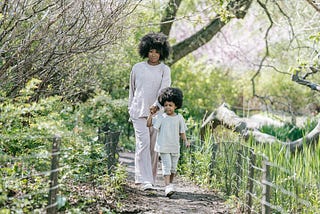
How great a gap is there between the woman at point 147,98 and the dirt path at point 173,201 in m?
0.25

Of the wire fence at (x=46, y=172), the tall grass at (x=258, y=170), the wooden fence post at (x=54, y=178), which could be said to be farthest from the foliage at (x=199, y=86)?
the wooden fence post at (x=54, y=178)

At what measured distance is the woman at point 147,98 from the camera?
7.29m

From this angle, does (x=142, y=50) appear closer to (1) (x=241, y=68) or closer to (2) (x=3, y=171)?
(2) (x=3, y=171)

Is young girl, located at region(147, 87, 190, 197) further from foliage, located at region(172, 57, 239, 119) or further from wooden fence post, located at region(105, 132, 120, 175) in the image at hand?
foliage, located at region(172, 57, 239, 119)

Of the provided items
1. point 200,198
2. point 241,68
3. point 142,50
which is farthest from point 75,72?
point 241,68

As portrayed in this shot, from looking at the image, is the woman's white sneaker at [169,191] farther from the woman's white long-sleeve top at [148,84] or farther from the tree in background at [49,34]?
the tree in background at [49,34]

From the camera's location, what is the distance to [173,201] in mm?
6781

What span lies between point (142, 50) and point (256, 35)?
19.9 metres

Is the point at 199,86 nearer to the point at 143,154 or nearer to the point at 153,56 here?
the point at 153,56

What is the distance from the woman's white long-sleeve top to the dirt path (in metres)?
0.93

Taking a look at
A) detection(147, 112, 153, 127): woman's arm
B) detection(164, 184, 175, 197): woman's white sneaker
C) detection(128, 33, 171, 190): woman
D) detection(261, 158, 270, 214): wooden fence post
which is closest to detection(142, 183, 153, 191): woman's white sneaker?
detection(128, 33, 171, 190): woman

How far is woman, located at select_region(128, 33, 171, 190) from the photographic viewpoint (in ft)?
23.9

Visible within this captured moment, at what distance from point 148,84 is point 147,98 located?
0.17m

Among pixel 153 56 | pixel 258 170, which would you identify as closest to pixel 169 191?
pixel 258 170
